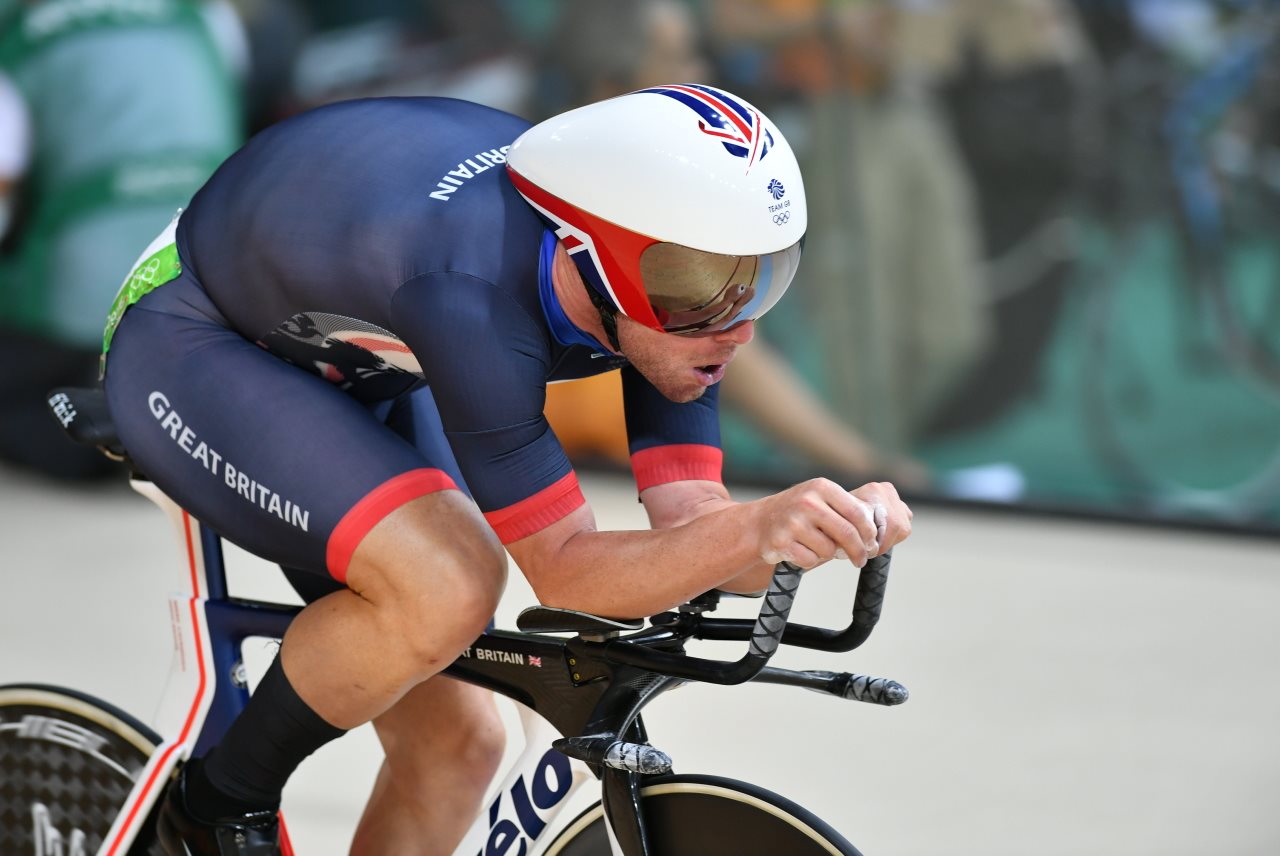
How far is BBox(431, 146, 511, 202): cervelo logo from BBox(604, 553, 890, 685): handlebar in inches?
24.1

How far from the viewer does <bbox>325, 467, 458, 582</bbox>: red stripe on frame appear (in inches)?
82.6

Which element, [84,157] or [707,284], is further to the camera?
[84,157]

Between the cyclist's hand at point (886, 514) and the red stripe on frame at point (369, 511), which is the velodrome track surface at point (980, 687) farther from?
the cyclist's hand at point (886, 514)

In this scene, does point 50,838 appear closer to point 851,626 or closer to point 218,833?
point 218,833

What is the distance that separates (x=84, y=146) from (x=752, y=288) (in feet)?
14.1

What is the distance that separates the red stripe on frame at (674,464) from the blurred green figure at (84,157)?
3.82 m

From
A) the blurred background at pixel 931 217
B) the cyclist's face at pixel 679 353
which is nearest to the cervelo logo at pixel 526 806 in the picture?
the cyclist's face at pixel 679 353

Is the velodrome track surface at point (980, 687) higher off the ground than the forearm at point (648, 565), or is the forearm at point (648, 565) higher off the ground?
the velodrome track surface at point (980, 687)

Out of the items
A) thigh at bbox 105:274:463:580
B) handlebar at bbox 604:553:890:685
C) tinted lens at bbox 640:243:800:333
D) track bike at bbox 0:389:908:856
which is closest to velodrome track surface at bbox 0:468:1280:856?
track bike at bbox 0:389:908:856

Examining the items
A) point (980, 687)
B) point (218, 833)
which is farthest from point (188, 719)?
point (980, 687)

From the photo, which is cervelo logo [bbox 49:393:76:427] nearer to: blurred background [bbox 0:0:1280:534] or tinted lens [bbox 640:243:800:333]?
tinted lens [bbox 640:243:800:333]

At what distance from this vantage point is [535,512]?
200 cm

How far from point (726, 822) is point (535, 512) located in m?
0.46

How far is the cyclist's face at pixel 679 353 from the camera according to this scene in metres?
2.07
